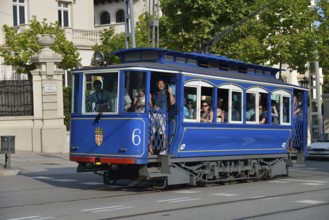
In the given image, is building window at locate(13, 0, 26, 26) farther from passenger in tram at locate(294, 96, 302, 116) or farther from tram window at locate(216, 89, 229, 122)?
tram window at locate(216, 89, 229, 122)

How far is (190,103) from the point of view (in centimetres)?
1639

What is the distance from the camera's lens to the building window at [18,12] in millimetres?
42812

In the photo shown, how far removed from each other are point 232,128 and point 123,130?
381cm

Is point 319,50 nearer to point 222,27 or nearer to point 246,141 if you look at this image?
point 222,27

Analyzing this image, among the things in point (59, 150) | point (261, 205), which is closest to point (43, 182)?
point (261, 205)

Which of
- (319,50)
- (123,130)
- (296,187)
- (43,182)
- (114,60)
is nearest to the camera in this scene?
(123,130)

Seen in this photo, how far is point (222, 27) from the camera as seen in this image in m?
31.6

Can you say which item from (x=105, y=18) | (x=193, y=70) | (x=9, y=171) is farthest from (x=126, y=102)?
(x=105, y=18)

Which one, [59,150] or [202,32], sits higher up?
[202,32]

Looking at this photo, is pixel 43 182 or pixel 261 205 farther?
pixel 43 182

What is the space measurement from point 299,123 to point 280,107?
6.03ft

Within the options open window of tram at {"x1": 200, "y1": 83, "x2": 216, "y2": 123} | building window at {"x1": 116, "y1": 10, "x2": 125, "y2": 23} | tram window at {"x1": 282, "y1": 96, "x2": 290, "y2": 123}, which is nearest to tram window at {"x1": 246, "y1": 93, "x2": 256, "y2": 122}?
open window of tram at {"x1": 200, "y1": 83, "x2": 216, "y2": 123}

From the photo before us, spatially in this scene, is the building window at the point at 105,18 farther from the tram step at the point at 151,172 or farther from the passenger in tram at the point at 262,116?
the tram step at the point at 151,172

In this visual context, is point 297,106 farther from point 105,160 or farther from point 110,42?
point 110,42
